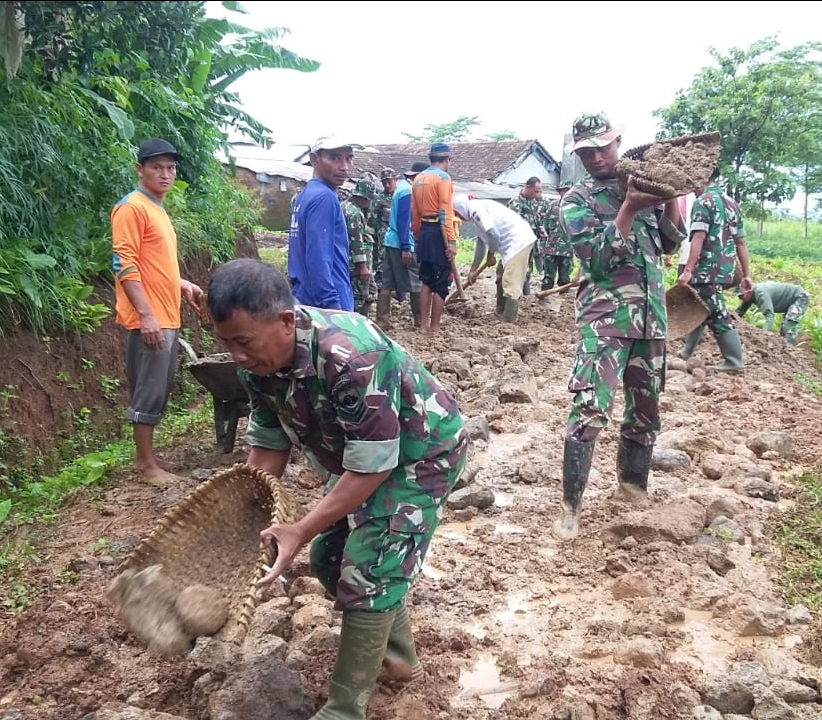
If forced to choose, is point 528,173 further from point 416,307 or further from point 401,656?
point 401,656

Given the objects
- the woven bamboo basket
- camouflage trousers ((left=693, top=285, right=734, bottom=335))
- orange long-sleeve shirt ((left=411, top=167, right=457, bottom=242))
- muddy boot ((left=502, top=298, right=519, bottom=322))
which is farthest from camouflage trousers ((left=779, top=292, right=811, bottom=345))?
the woven bamboo basket

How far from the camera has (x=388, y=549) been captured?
2.02 metres

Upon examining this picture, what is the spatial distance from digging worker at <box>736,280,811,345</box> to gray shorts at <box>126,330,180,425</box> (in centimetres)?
665

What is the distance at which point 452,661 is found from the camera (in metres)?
2.63

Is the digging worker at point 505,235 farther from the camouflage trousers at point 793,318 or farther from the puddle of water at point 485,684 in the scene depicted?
the puddle of water at point 485,684

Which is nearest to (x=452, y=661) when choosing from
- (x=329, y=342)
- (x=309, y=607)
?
(x=309, y=607)

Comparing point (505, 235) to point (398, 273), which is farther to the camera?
point (505, 235)

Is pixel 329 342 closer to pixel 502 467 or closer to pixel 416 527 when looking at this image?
pixel 416 527

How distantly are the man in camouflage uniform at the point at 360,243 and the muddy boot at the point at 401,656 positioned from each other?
4.95 metres

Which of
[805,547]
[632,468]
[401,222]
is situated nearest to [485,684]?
[632,468]

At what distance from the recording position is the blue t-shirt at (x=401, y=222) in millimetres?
7863

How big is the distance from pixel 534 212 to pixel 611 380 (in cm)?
851

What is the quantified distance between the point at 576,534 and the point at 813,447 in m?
2.36

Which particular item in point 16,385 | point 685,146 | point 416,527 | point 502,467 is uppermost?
point 685,146
